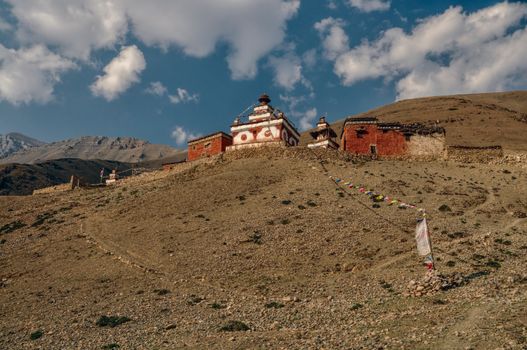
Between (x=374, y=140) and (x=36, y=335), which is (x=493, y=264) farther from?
(x=374, y=140)

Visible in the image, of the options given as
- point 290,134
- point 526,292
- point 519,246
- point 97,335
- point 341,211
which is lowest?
point 97,335

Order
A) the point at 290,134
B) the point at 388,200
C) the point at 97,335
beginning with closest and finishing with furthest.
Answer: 1. the point at 97,335
2. the point at 388,200
3. the point at 290,134

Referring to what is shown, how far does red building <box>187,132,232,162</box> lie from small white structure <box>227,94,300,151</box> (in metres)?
1.35

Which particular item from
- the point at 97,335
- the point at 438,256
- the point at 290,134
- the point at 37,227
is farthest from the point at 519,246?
the point at 37,227

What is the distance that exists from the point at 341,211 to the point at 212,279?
13.8 metres

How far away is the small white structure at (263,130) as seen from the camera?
58.6 metres

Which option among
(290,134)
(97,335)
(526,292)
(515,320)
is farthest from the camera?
(290,134)

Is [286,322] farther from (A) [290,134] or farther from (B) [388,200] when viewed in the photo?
(A) [290,134]

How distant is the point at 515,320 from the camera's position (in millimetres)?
15758

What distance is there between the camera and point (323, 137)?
64438mm

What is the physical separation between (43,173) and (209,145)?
109 metres

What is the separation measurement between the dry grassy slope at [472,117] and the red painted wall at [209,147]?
48507 mm

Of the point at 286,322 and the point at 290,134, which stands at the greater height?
the point at 290,134

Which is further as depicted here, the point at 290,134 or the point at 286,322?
the point at 290,134
